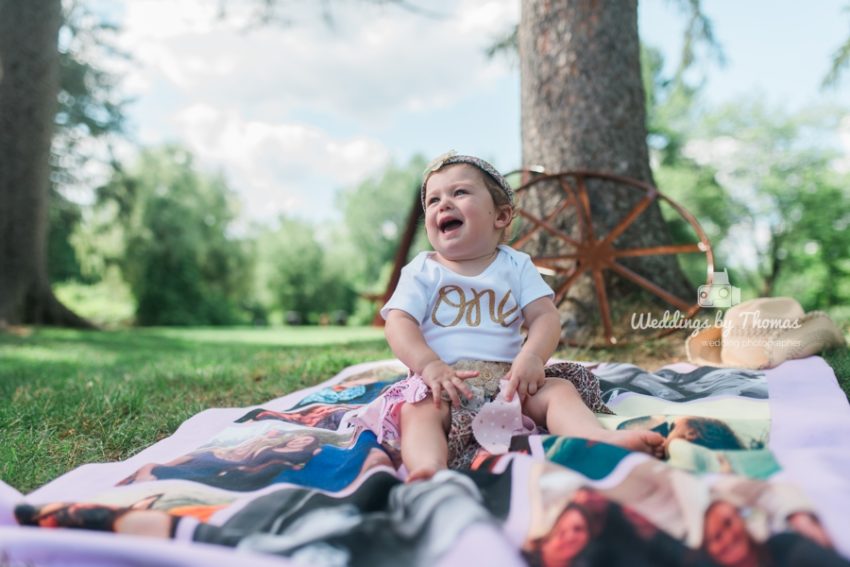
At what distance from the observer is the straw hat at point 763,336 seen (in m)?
2.44

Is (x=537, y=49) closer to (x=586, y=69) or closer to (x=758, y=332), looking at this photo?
(x=586, y=69)

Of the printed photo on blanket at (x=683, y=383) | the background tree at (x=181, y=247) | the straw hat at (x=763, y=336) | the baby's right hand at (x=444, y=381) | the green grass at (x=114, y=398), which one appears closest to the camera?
the baby's right hand at (x=444, y=381)

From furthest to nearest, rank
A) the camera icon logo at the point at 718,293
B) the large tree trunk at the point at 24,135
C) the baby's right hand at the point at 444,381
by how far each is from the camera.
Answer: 1. the large tree trunk at the point at 24,135
2. the camera icon logo at the point at 718,293
3. the baby's right hand at the point at 444,381

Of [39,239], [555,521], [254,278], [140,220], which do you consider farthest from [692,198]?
[555,521]

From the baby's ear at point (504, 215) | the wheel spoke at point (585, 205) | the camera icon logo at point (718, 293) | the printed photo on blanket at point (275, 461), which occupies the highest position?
the wheel spoke at point (585, 205)

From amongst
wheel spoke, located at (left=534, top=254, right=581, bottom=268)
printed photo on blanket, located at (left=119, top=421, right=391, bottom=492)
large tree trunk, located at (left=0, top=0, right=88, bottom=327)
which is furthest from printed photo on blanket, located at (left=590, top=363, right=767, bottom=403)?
large tree trunk, located at (left=0, top=0, right=88, bottom=327)

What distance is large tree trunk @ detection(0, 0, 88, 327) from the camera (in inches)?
280

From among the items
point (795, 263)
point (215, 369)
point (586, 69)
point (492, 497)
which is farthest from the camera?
point (795, 263)

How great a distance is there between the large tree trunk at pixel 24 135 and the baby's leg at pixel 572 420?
7750mm

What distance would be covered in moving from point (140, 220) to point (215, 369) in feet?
53.8

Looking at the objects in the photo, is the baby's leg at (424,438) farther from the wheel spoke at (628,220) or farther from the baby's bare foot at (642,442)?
the wheel spoke at (628,220)

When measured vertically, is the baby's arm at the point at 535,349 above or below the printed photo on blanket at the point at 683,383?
above

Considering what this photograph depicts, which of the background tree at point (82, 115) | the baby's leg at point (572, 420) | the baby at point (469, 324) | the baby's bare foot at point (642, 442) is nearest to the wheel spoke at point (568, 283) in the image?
the baby at point (469, 324)

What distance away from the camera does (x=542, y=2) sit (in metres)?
3.73
